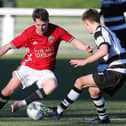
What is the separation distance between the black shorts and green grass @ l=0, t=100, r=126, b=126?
0.47 metres

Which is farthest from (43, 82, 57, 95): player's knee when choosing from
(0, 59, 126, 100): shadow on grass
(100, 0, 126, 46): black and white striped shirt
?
(0, 59, 126, 100): shadow on grass

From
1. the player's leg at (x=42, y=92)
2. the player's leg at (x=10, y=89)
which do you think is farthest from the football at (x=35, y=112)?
the player's leg at (x=10, y=89)

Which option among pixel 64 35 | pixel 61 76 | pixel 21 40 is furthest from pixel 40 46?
pixel 61 76

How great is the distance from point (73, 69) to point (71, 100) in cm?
696

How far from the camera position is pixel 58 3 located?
1741 inches

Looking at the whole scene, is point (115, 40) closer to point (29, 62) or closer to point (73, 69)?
point (29, 62)

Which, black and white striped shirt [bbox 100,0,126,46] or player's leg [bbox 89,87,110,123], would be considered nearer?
player's leg [bbox 89,87,110,123]

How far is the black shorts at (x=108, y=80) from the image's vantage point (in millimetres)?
8969

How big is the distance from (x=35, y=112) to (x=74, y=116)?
1059mm

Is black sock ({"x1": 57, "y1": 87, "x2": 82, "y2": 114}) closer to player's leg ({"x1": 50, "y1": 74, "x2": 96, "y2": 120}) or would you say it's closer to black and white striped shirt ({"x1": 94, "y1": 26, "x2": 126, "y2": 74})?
player's leg ({"x1": 50, "y1": 74, "x2": 96, "y2": 120})

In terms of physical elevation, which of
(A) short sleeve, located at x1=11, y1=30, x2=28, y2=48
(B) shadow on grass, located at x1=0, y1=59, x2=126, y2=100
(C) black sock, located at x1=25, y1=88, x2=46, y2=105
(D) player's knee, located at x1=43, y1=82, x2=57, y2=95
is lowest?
(B) shadow on grass, located at x1=0, y1=59, x2=126, y2=100

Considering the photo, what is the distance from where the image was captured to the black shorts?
8969 mm

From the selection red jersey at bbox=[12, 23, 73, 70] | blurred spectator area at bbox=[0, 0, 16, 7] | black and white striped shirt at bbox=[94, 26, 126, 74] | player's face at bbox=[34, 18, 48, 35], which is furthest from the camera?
blurred spectator area at bbox=[0, 0, 16, 7]

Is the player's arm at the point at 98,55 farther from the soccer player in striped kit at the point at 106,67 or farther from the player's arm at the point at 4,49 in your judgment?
the player's arm at the point at 4,49
